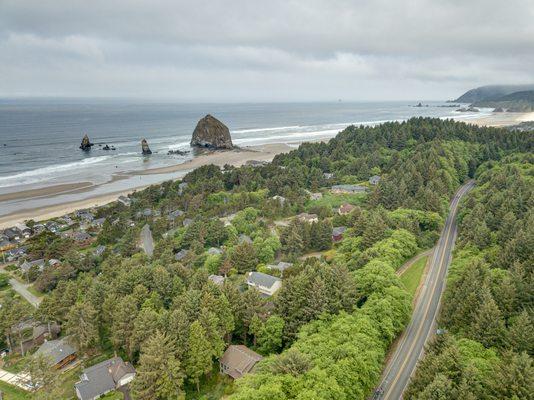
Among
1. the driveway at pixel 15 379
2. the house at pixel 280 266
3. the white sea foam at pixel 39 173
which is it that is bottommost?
the driveway at pixel 15 379

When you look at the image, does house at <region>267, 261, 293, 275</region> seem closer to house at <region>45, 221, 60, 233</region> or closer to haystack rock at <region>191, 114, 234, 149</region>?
house at <region>45, 221, 60, 233</region>

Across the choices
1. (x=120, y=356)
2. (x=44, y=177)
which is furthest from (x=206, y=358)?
(x=44, y=177)

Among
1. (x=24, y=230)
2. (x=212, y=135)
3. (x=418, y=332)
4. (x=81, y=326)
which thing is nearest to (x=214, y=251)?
(x=81, y=326)

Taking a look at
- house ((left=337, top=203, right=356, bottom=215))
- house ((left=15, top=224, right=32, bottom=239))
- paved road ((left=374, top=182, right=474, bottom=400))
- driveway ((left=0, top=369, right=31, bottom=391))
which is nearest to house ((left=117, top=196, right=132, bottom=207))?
house ((left=15, top=224, right=32, bottom=239))

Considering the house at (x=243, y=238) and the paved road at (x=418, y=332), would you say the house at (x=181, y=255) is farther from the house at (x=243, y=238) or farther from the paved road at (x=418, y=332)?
the paved road at (x=418, y=332)

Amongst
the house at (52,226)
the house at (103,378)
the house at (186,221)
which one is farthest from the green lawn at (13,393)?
the house at (52,226)

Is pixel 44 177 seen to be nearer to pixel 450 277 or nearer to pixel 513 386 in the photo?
pixel 450 277
